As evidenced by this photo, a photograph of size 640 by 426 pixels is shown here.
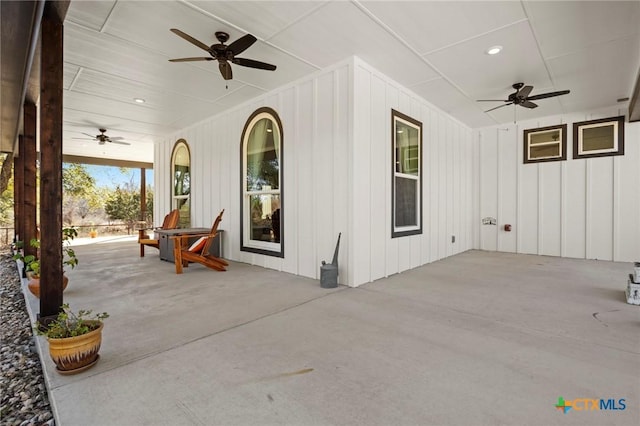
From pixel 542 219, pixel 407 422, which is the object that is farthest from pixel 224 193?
pixel 542 219

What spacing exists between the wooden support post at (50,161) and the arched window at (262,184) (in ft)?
9.58

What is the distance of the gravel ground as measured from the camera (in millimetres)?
1661

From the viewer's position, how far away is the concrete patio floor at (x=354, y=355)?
162 centimetres

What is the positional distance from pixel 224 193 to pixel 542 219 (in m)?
6.99

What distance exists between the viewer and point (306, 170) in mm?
4762

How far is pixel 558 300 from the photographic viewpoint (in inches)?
138

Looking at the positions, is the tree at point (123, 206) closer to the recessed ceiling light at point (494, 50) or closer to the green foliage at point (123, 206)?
the green foliage at point (123, 206)

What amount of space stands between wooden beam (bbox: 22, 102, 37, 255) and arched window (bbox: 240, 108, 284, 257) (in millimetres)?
3240

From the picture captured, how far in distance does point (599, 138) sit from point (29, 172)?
10.5 meters

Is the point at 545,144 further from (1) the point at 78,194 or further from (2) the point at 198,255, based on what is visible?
(1) the point at 78,194

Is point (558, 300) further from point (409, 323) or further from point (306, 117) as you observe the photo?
point (306, 117)

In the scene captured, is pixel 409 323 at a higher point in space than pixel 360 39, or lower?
lower

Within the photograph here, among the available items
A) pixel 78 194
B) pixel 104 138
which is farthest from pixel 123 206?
pixel 104 138

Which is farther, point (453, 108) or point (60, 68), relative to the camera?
point (453, 108)
